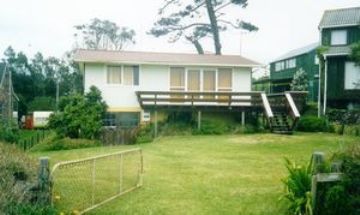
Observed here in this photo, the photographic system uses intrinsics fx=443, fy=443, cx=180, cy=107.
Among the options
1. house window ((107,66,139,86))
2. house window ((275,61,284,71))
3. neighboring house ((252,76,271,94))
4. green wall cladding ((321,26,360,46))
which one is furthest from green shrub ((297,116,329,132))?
house window ((275,61,284,71))

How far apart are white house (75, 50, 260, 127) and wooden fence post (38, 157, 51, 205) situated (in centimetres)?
1718

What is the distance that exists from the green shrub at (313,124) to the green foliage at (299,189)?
16.0 metres

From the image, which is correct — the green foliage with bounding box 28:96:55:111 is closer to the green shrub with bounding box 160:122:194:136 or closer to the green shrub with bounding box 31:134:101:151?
the green shrub with bounding box 160:122:194:136

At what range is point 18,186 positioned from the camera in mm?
7164

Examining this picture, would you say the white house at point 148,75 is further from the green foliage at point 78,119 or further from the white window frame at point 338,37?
the white window frame at point 338,37

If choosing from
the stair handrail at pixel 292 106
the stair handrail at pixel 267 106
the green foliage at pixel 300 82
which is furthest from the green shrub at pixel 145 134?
the green foliage at pixel 300 82

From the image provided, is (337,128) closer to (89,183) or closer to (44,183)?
(89,183)

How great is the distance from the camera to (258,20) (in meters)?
41.5

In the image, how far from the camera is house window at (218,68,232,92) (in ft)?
87.4

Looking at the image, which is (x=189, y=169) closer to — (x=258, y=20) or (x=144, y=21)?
(x=258, y=20)

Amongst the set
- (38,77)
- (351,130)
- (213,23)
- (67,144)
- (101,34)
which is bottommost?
(67,144)

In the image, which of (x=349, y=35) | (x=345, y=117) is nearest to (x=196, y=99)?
(x=345, y=117)

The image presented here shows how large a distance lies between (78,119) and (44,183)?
14739 mm

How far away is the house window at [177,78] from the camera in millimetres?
26188
